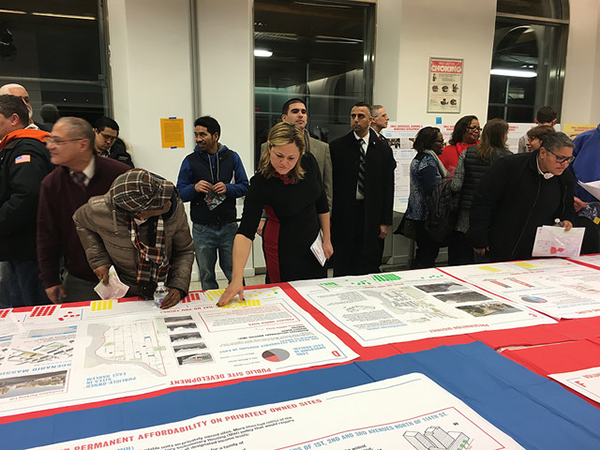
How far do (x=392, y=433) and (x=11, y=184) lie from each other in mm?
1840

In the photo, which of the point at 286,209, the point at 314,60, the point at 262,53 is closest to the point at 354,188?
the point at 286,209

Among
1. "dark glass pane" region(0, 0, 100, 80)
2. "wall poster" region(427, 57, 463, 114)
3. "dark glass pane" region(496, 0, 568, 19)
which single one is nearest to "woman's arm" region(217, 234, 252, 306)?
"dark glass pane" region(0, 0, 100, 80)

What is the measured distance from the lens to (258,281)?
3.89 meters

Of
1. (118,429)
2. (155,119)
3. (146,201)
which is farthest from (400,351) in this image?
(155,119)

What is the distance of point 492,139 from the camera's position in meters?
2.95

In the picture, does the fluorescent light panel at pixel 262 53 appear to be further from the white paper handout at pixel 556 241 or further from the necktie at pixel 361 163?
the white paper handout at pixel 556 241

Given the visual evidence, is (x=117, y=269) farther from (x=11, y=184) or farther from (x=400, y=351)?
(x=400, y=351)

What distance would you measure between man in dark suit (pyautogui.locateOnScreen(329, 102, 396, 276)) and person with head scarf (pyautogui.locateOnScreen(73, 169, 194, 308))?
59.3 inches

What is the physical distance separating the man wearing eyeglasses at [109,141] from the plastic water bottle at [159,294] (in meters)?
2.18

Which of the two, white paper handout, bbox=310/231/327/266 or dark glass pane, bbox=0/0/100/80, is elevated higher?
dark glass pane, bbox=0/0/100/80

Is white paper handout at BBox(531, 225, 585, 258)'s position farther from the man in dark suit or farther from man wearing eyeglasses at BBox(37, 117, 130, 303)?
man wearing eyeglasses at BBox(37, 117, 130, 303)

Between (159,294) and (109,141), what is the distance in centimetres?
228

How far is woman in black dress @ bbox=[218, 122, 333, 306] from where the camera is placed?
1.67m

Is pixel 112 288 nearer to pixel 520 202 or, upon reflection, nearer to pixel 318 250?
pixel 318 250
